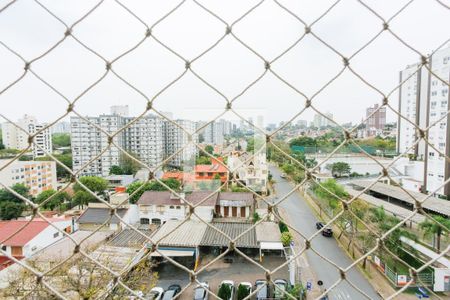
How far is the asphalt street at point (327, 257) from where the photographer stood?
4.47 metres

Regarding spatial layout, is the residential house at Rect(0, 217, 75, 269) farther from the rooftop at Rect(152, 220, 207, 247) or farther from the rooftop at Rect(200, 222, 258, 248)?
the rooftop at Rect(200, 222, 258, 248)

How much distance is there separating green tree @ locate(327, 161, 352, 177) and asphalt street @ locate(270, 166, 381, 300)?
270 cm

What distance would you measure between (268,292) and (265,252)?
5.47ft

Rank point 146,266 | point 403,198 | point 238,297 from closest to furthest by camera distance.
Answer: point 146,266
point 238,297
point 403,198

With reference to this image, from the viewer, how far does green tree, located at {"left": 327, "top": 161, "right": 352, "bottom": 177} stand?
35.7 feet

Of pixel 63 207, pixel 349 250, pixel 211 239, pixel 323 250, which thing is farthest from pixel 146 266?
pixel 63 207

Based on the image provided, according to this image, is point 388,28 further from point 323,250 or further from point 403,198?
point 403,198

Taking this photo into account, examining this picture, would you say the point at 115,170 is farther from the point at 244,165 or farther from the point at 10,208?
the point at 244,165

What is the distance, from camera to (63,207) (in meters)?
7.15

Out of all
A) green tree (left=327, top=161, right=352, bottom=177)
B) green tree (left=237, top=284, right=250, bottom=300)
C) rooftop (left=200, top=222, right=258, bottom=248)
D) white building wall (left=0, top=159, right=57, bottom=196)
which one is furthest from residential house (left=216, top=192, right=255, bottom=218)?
white building wall (left=0, top=159, right=57, bottom=196)

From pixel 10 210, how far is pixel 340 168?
9.81 metres

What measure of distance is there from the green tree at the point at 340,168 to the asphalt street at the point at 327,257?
2700 mm

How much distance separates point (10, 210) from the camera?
6582 millimetres

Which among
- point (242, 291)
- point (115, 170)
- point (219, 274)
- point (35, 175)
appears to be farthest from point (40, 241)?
point (35, 175)
